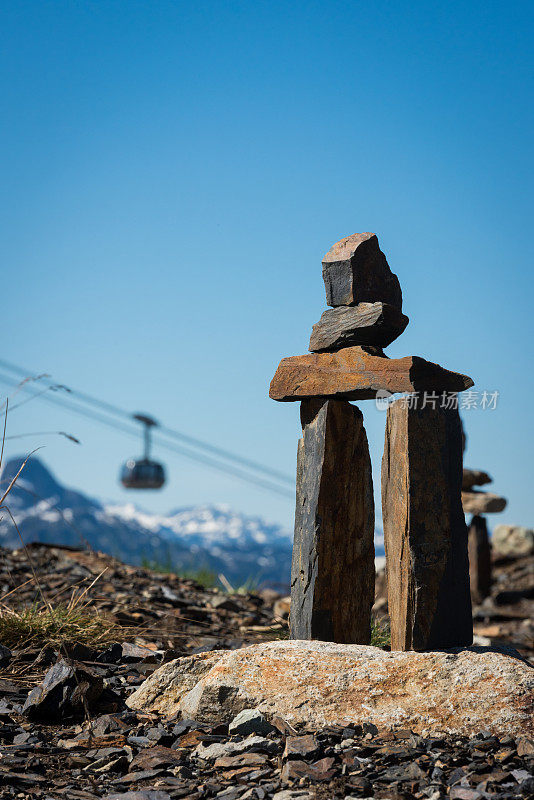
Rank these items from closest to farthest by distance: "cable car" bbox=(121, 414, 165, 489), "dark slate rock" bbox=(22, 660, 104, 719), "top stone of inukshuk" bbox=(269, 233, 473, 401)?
"dark slate rock" bbox=(22, 660, 104, 719), "top stone of inukshuk" bbox=(269, 233, 473, 401), "cable car" bbox=(121, 414, 165, 489)

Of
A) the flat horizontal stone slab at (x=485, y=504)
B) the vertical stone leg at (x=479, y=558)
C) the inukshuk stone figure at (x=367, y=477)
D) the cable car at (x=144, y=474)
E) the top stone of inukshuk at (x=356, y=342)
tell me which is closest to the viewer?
the inukshuk stone figure at (x=367, y=477)

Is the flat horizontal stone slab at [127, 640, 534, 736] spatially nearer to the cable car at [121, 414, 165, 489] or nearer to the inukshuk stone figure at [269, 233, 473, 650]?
the inukshuk stone figure at [269, 233, 473, 650]

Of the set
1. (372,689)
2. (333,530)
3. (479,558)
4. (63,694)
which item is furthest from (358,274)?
(479,558)

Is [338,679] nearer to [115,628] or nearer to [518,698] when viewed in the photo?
[518,698]

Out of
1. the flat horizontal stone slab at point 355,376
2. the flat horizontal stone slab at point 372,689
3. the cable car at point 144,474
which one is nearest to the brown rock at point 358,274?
the flat horizontal stone slab at point 355,376

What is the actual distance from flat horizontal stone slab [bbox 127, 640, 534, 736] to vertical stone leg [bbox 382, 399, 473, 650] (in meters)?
0.18

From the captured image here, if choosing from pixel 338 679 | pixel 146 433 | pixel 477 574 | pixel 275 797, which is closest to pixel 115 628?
pixel 338 679

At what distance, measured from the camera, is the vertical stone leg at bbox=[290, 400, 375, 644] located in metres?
4.07

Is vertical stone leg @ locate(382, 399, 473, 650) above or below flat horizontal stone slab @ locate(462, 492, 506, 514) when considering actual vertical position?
below

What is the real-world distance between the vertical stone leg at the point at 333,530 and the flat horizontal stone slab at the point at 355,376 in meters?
0.12

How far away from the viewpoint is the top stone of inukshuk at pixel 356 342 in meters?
3.93

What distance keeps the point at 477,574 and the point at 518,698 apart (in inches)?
347

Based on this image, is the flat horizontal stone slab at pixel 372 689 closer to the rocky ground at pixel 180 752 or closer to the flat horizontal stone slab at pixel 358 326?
the rocky ground at pixel 180 752

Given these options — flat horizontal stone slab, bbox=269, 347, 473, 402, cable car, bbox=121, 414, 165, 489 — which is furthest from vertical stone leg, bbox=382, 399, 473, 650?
cable car, bbox=121, 414, 165, 489
